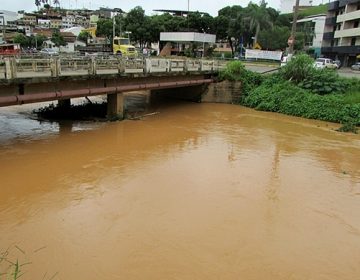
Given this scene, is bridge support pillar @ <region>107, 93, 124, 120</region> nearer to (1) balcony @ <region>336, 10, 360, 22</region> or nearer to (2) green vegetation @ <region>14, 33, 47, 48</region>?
(1) balcony @ <region>336, 10, 360, 22</region>

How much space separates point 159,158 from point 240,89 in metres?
15.2

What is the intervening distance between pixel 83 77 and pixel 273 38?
1730 inches

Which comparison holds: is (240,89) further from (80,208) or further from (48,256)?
(48,256)

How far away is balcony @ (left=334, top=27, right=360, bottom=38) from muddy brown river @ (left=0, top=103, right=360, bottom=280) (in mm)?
36734

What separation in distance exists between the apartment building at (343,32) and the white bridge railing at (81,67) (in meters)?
35.1

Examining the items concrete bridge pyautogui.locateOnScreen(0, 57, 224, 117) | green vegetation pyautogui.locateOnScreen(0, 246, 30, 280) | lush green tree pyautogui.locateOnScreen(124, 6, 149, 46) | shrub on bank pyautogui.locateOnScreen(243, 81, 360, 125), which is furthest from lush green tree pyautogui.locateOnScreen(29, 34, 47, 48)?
green vegetation pyautogui.locateOnScreen(0, 246, 30, 280)

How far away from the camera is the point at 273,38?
54781mm

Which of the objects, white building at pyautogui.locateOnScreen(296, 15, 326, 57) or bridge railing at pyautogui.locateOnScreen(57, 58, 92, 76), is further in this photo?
white building at pyautogui.locateOnScreen(296, 15, 326, 57)

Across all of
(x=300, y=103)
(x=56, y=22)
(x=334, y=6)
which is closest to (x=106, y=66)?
(x=300, y=103)

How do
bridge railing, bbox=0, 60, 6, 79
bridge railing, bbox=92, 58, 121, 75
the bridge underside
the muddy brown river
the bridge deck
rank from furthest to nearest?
bridge railing, bbox=92, 58, 121, 75, the bridge underside, the bridge deck, bridge railing, bbox=0, 60, 6, 79, the muddy brown river

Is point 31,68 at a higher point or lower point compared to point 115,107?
higher

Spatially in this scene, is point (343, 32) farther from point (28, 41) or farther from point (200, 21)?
point (28, 41)

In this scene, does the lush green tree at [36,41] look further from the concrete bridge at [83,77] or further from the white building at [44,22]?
the concrete bridge at [83,77]

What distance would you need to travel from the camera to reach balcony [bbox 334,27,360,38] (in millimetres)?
48656
